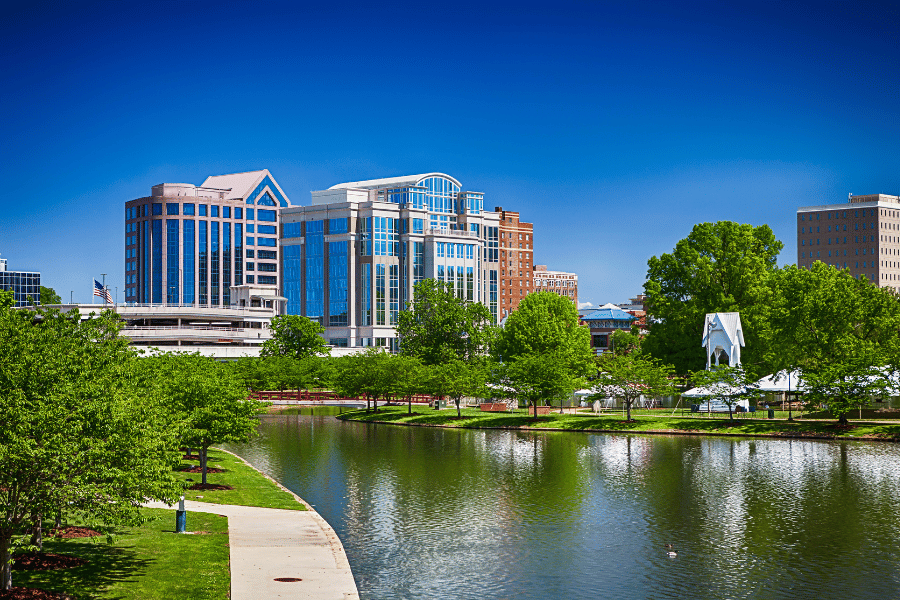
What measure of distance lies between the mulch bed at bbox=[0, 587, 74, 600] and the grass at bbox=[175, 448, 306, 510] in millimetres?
12757

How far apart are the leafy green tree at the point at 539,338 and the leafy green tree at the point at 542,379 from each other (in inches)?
297

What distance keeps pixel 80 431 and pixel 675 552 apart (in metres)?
20.1

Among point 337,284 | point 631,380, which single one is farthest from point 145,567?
point 337,284

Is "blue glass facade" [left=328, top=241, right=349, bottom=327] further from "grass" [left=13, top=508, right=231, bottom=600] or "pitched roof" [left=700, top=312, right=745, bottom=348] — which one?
"grass" [left=13, top=508, right=231, bottom=600]

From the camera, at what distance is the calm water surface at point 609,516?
2933cm

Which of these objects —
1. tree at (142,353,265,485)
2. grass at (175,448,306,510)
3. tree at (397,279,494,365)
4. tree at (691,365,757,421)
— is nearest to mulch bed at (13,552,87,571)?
grass at (175,448,306,510)

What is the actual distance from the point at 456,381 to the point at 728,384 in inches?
1069

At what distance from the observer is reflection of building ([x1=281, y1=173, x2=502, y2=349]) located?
189 meters

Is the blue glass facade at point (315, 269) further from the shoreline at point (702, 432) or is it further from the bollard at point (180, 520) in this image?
the bollard at point (180, 520)

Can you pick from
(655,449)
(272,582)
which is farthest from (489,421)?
(272,582)

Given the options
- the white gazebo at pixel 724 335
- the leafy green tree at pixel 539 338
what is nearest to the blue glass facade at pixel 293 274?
the leafy green tree at pixel 539 338

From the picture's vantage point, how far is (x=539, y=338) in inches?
4176

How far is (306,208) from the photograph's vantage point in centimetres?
19638

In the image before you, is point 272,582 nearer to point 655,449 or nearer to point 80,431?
point 80,431
